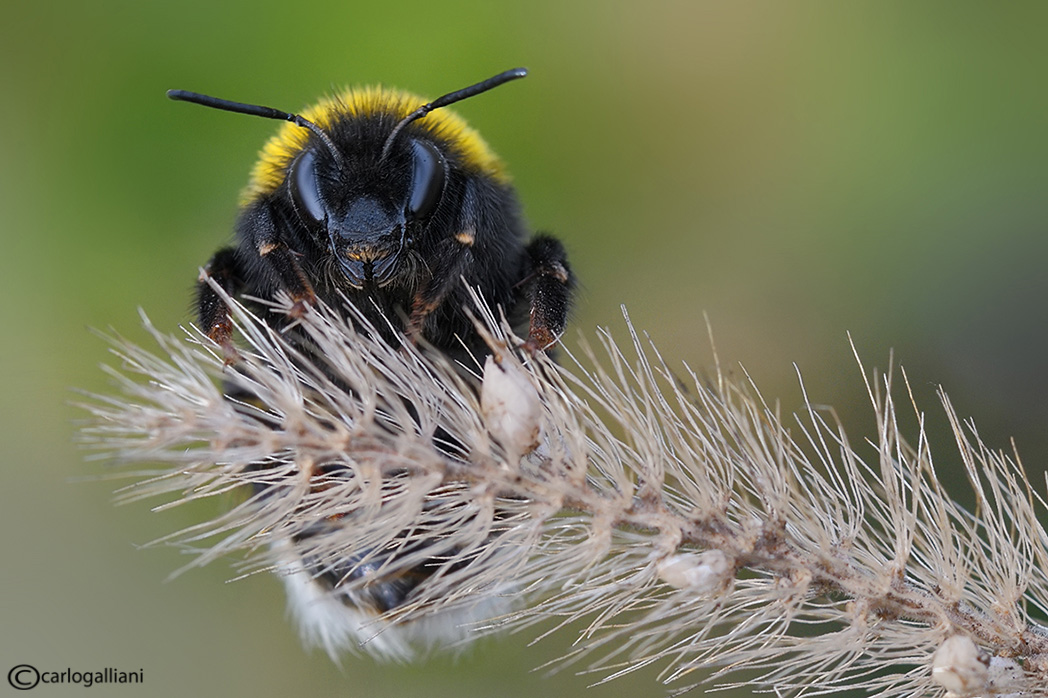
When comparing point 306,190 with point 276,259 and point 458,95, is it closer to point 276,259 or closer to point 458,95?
point 276,259

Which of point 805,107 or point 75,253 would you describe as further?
point 805,107

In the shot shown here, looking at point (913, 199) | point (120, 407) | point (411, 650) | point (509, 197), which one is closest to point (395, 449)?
point (120, 407)

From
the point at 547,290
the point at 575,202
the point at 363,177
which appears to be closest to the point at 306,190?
the point at 363,177

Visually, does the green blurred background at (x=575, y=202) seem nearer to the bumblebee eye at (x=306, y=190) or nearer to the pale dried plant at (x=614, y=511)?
the bumblebee eye at (x=306, y=190)

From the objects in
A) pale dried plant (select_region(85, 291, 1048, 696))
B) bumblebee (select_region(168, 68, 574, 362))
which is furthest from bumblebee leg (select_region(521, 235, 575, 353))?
pale dried plant (select_region(85, 291, 1048, 696))

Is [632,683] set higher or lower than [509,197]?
lower

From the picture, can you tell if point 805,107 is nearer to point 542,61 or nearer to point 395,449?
point 542,61

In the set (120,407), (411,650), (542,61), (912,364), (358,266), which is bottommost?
(411,650)
